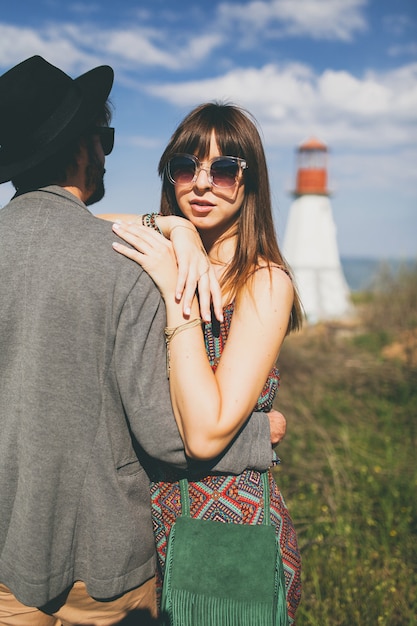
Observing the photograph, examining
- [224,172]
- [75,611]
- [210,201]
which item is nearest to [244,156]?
[224,172]

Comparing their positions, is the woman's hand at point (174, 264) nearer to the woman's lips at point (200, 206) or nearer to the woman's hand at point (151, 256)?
the woman's hand at point (151, 256)

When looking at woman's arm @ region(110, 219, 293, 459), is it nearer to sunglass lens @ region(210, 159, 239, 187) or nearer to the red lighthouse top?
sunglass lens @ region(210, 159, 239, 187)

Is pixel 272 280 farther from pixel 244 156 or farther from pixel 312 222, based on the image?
pixel 312 222

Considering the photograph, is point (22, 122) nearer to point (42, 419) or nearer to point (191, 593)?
point (42, 419)

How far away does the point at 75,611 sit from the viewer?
1.67 meters

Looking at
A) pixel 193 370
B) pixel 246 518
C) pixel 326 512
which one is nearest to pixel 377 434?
pixel 326 512

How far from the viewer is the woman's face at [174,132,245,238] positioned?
82.5 inches

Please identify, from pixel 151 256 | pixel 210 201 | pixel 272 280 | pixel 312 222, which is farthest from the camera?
pixel 312 222

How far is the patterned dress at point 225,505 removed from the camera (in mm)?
1701

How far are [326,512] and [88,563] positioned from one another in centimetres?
282

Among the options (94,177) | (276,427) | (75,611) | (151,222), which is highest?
(94,177)

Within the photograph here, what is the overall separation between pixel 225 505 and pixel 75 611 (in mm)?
580

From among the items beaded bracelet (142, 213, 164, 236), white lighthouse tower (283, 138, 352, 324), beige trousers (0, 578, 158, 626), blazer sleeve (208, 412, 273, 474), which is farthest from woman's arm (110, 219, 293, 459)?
white lighthouse tower (283, 138, 352, 324)

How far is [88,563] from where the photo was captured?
1576 mm
